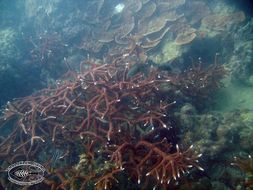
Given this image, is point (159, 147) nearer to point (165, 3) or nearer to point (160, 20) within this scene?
point (160, 20)

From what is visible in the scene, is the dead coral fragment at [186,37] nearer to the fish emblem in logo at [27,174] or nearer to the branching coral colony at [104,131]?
the branching coral colony at [104,131]

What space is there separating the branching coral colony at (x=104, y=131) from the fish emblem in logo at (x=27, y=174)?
16 cm

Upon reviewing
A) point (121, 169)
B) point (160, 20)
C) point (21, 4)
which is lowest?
point (121, 169)

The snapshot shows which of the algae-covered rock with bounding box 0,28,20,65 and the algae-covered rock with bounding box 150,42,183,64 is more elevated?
the algae-covered rock with bounding box 0,28,20,65

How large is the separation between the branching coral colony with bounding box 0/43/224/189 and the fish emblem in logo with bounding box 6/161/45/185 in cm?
16

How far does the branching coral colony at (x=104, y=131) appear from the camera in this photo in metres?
4.29

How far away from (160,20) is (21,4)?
17.3ft

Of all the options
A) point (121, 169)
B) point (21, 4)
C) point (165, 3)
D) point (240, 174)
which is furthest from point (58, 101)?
point (21, 4)

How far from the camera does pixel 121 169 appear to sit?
4164mm

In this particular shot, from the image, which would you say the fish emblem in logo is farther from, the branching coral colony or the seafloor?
the branching coral colony

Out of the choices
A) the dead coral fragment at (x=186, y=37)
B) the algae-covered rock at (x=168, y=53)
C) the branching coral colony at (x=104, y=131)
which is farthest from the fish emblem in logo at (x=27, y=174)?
the dead coral fragment at (x=186, y=37)

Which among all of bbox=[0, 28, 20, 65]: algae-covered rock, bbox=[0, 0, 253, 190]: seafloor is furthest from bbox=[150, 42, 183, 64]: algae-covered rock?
bbox=[0, 28, 20, 65]: algae-covered rock

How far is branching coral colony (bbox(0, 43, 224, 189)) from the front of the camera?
14.1ft

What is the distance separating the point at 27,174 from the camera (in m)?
4.85
